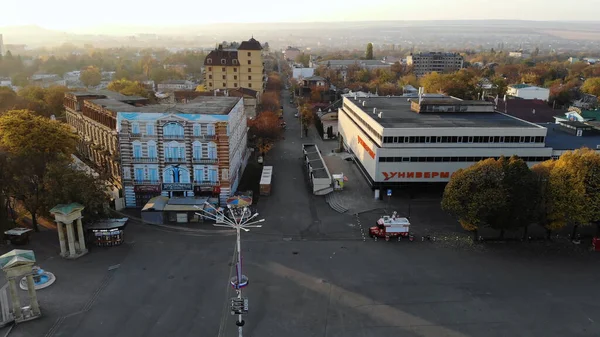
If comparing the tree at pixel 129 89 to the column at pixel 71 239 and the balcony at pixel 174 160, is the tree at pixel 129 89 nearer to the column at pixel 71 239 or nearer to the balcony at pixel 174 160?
the balcony at pixel 174 160

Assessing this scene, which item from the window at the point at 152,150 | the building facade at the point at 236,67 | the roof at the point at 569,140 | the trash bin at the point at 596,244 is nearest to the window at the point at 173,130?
the window at the point at 152,150

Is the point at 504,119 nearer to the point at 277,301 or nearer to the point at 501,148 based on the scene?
the point at 501,148

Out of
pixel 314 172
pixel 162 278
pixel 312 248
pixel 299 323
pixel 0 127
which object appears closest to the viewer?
pixel 299 323

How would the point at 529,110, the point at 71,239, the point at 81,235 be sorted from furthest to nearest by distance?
1. the point at 529,110
2. the point at 81,235
3. the point at 71,239

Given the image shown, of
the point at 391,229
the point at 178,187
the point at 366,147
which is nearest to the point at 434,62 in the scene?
the point at 366,147

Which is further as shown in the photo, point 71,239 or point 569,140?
point 569,140

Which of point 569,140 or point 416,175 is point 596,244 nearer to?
point 416,175

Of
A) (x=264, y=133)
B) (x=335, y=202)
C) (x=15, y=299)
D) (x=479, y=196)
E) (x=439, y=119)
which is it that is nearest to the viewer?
(x=15, y=299)

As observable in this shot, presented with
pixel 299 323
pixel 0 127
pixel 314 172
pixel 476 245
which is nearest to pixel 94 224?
pixel 0 127
